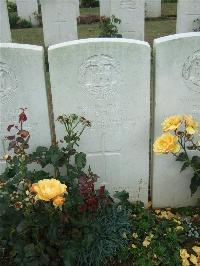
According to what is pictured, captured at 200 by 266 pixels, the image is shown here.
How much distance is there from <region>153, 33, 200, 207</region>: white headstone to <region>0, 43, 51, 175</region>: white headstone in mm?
916

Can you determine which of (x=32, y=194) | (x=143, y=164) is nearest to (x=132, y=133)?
(x=143, y=164)

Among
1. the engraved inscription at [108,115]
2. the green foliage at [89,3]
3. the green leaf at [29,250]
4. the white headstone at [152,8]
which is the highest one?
the green foliage at [89,3]

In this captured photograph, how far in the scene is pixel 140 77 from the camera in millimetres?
3057

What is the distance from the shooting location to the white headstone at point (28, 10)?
36.4ft

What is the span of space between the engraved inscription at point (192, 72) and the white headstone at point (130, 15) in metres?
5.11

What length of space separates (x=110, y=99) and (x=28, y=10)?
8956 mm

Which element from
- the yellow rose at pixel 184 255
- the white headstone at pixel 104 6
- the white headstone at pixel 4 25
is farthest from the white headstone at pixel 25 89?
the white headstone at pixel 104 6

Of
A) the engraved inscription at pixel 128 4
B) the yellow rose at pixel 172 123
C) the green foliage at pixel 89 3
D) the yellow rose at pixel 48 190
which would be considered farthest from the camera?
the green foliage at pixel 89 3

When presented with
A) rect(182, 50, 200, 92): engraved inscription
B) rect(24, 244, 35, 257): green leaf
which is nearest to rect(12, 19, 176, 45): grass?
rect(182, 50, 200, 92): engraved inscription

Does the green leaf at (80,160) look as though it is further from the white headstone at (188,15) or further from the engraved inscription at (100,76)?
the white headstone at (188,15)

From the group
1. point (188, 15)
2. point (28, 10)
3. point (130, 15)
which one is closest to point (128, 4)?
point (130, 15)

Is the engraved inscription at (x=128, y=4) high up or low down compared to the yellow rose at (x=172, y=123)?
up

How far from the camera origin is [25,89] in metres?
3.06

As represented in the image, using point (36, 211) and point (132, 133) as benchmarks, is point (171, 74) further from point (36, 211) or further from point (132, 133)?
point (36, 211)
